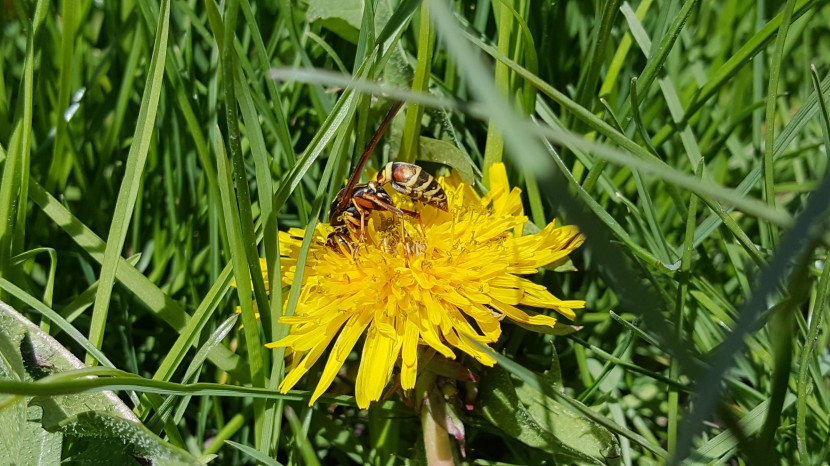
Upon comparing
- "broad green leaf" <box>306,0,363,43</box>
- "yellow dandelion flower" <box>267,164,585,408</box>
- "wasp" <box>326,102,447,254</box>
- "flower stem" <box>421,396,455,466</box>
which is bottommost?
"flower stem" <box>421,396,455,466</box>

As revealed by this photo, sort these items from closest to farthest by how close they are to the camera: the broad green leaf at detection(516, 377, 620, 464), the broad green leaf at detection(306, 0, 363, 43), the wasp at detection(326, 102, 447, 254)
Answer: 1. the broad green leaf at detection(516, 377, 620, 464)
2. the wasp at detection(326, 102, 447, 254)
3. the broad green leaf at detection(306, 0, 363, 43)

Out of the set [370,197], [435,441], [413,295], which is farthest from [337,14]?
[435,441]

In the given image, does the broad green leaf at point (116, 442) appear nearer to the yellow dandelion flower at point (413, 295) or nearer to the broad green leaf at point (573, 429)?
the yellow dandelion flower at point (413, 295)

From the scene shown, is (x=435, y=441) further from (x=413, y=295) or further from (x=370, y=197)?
(x=370, y=197)

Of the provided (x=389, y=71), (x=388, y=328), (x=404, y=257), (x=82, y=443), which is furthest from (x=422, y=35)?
(x=82, y=443)

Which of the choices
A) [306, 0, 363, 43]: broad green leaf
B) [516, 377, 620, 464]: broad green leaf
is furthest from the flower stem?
[306, 0, 363, 43]: broad green leaf

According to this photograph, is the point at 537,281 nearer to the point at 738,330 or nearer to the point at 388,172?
the point at 388,172

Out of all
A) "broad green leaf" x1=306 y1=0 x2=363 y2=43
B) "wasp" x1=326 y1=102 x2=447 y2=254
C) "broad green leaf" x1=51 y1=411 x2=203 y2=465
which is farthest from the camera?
"broad green leaf" x1=306 y1=0 x2=363 y2=43

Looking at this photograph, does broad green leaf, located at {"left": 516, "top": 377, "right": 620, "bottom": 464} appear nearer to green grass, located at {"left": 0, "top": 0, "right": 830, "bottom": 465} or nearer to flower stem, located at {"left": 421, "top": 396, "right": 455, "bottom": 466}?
green grass, located at {"left": 0, "top": 0, "right": 830, "bottom": 465}
